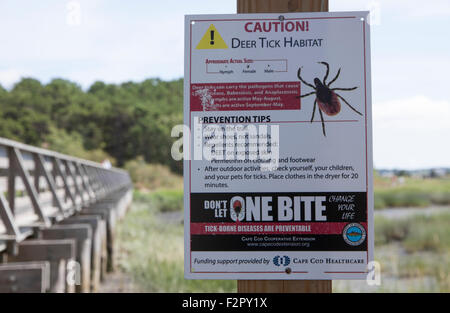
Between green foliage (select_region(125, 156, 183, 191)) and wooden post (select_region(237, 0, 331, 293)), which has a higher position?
wooden post (select_region(237, 0, 331, 293))

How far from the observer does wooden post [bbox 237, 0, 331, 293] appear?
2314mm

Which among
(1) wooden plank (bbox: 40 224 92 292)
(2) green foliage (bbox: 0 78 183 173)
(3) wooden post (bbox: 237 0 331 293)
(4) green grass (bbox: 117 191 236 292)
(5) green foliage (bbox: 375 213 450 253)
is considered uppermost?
(2) green foliage (bbox: 0 78 183 173)

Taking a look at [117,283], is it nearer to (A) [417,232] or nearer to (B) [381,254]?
(B) [381,254]

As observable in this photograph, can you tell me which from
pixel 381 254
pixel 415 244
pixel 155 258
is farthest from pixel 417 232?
pixel 155 258

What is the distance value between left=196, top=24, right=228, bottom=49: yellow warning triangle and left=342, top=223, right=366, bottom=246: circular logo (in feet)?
2.96

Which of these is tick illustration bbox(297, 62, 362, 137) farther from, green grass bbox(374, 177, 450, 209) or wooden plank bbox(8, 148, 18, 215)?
green grass bbox(374, 177, 450, 209)

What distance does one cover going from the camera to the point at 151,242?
1750 cm

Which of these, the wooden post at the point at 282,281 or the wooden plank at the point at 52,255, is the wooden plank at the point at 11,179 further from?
the wooden post at the point at 282,281

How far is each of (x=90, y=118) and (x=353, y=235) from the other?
305 feet

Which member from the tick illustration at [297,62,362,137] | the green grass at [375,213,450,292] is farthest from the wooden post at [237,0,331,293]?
the green grass at [375,213,450,292]

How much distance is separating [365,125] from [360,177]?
21 cm

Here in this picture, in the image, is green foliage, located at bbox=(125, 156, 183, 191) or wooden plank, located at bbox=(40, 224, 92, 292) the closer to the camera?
wooden plank, located at bbox=(40, 224, 92, 292)

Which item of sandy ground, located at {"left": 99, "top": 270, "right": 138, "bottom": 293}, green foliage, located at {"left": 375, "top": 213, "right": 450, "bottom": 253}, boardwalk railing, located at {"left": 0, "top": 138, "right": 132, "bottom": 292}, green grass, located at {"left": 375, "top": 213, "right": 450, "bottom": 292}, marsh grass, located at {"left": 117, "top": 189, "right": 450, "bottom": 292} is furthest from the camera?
green foliage, located at {"left": 375, "top": 213, "right": 450, "bottom": 253}

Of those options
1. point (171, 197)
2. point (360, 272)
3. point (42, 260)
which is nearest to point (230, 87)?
point (360, 272)
